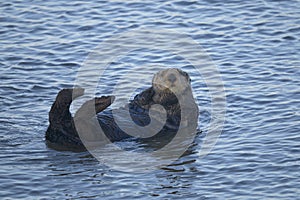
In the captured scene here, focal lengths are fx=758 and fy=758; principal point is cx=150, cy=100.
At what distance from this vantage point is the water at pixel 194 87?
7.78 metres

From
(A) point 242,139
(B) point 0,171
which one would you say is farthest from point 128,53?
(B) point 0,171

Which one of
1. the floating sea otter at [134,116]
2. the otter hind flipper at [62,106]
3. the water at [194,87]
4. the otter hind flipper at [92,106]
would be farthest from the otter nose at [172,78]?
the otter hind flipper at [62,106]

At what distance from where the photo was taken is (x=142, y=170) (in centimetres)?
816

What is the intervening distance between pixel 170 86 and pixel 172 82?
0.06 metres

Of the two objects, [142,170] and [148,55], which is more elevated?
[148,55]

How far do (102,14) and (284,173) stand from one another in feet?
21.0

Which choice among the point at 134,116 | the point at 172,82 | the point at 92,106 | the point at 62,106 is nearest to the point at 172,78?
the point at 172,82

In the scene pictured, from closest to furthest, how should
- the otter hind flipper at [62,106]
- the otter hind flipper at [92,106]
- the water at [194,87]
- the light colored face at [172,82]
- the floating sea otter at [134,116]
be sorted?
the water at [194,87] < the otter hind flipper at [62,106] < the floating sea otter at [134,116] < the otter hind flipper at [92,106] < the light colored face at [172,82]

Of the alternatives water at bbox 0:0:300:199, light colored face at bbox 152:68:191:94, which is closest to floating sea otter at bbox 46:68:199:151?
light colored face at bbox 152:68:191:94

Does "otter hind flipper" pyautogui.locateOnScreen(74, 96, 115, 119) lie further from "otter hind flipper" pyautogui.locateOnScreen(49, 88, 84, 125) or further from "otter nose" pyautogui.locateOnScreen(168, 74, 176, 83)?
"otter nose" pyautogui.locateOnScreen(168, 74, 176, 83)

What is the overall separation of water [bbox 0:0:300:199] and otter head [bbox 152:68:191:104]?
65 centimetres

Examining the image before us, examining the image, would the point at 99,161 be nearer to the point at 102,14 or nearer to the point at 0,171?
the point at 0,171

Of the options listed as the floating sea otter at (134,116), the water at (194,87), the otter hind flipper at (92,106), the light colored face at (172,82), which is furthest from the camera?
the light colored face at (172,82)

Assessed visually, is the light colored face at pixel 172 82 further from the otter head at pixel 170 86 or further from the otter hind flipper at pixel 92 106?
the otter hind flipper at pixel 92 106
